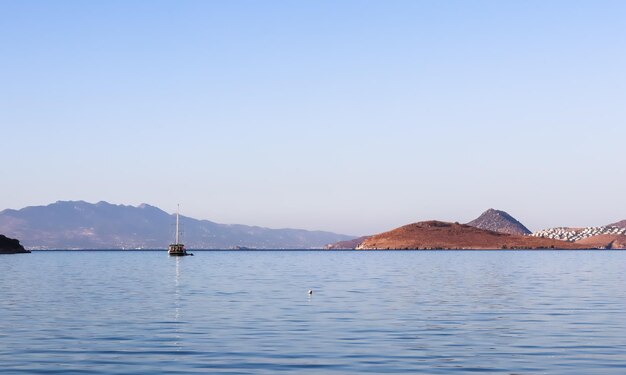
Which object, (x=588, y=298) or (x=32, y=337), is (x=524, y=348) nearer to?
(x=32, y=337)

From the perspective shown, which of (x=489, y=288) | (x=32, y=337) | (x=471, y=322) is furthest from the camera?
(x=489, y=288)

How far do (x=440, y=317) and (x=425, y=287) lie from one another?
34666mm

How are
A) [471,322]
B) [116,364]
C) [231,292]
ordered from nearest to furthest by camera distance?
[116,364] < [471,322] < [231,292]

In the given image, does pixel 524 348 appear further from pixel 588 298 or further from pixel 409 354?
pixel 588 298

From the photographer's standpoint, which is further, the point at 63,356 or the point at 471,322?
the point at 471,322

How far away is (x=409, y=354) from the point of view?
38875mm

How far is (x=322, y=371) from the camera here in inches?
1348

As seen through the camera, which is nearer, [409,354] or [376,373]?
[376,373]

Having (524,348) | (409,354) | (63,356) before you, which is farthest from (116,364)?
(524,348)

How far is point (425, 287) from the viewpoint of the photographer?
295 ft

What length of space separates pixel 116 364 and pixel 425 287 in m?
57.0

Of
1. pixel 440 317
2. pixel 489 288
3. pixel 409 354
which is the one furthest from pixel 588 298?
pixel 409 354

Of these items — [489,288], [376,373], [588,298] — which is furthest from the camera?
[489,288]

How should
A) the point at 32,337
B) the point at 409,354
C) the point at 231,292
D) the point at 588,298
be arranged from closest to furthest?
the point at 409,354, the point at 32,337, the point at 588,298, the point at 231,292
